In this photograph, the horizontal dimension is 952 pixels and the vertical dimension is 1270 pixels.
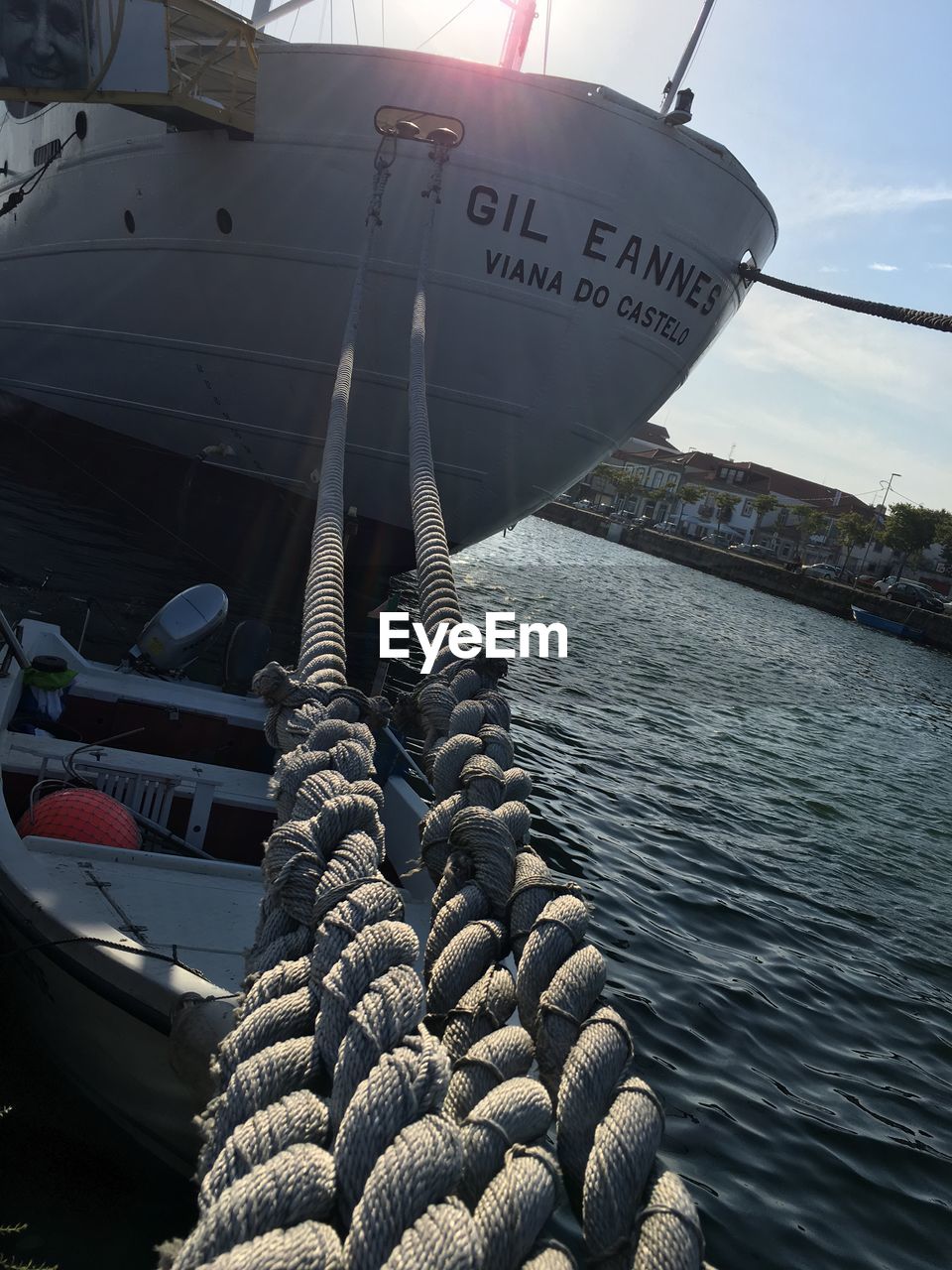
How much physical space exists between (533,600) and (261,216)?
12181mm

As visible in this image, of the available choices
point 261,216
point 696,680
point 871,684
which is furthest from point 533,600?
point 261,216

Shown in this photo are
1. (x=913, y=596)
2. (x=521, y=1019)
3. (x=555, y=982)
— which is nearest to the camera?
(x=555, y=982)

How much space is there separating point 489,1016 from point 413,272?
982cm

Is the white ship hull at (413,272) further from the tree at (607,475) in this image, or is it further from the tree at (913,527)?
the tree at (607,475)

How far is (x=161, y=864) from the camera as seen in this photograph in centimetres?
412

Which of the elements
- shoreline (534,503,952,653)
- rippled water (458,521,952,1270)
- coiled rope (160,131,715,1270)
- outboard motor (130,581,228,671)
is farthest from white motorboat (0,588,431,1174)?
shoreline (534,503,952,653)

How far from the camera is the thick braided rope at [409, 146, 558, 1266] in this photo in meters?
1.43

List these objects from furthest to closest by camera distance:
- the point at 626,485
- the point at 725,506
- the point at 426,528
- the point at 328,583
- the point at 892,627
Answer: the point at 626,485
the point at 725,506
the point at 892,627
the point at 426,528
the point at 328,583

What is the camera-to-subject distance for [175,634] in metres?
6.38

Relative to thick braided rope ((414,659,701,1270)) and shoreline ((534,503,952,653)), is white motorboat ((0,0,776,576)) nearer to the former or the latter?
thick braided rope ((414,659,701,1270))

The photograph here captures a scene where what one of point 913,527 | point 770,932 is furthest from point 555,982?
point 913,527

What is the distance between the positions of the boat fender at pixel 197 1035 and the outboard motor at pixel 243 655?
12.1 ft

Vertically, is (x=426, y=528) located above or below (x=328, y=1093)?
above

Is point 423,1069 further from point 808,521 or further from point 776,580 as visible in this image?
point 808,521
